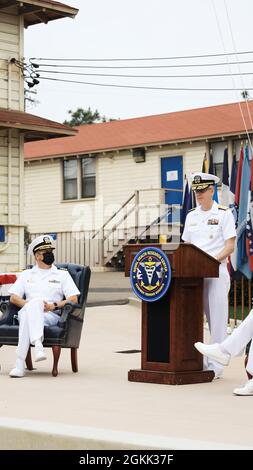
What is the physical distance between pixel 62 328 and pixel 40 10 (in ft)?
45.0

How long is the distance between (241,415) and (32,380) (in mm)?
3188

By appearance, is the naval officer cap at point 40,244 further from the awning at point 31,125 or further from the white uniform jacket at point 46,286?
the awning at point 31,125

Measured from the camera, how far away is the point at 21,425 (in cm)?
700

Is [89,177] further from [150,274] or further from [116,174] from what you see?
[150,274]

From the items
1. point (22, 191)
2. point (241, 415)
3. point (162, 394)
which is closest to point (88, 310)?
point (22, 191)

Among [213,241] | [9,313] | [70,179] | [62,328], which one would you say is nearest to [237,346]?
[213,241]

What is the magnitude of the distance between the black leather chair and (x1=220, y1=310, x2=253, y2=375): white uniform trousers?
221 cm

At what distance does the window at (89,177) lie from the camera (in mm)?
35156

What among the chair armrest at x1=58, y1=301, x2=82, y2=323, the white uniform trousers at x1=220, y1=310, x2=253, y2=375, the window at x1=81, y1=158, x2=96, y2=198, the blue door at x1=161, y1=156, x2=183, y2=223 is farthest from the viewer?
the window at x1=81, y1=158, x2=96, y2=198

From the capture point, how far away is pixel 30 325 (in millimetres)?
10695

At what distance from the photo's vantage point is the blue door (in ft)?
105

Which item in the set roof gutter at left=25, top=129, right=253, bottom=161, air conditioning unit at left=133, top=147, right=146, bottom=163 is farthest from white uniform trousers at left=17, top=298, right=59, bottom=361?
air conditioning unit at left=133, top=147, right=146, bottom=163

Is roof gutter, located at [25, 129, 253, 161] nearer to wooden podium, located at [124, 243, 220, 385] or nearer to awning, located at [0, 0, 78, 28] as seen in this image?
awning, located at [0, 0, 78, 28]
